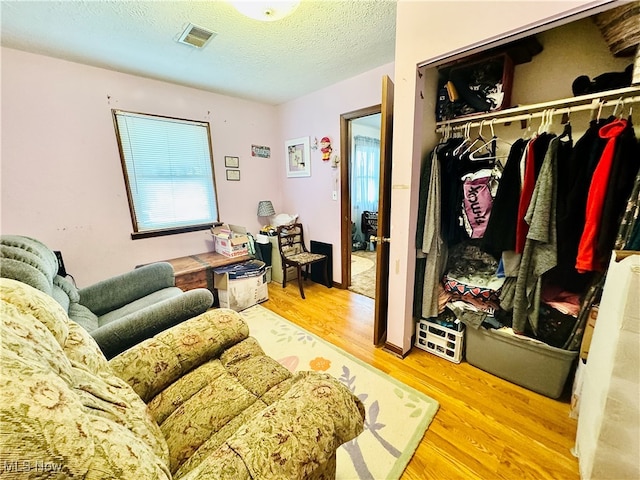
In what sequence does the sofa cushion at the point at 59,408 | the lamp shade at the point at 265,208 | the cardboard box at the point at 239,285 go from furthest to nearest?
the lamp shade at the point at 265,208 < the cardboard box at the point at 239,285 < the sofa cushion at the point at 59,408

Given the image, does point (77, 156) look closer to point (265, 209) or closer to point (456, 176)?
point (265, 209)

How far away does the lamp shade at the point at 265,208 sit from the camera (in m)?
3.52

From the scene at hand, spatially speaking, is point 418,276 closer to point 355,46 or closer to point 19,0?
point 355,46

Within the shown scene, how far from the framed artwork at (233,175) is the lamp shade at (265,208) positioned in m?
0.44

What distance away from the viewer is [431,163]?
178cm

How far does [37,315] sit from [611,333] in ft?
6.82

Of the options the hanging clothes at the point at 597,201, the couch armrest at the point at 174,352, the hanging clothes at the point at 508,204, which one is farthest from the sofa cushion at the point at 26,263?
the hanging clothes at the point at 597,201

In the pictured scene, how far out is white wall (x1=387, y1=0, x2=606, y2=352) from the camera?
1198 mm

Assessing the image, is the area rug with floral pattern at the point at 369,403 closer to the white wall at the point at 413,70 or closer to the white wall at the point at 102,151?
the white wall at the point at 413,70

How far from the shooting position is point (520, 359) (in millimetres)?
1604

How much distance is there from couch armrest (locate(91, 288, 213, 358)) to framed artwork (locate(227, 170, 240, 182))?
1.93 m

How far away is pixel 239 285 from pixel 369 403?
167cm

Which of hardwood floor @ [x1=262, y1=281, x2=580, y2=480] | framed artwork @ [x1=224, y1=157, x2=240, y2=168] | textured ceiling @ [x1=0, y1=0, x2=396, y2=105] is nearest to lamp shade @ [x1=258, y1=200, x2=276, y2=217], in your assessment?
framed artwork @ [x1=224, y1=157, x2=240, y2=168]

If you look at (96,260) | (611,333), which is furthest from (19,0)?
(611,333)
